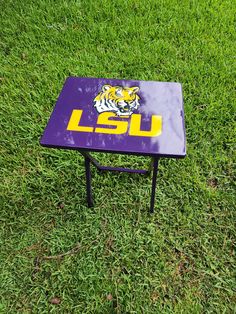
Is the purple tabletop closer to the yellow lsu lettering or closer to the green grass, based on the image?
the yellow lsu lettering

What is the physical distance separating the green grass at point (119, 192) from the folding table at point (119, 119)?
475 millimetres

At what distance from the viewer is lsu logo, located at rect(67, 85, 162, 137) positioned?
1848 millimetres

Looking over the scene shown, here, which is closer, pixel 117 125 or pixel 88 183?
pixel 117 125

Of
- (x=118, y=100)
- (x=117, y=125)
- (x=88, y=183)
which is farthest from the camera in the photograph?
(x=88, y=183)

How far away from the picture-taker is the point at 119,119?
1.91 metres

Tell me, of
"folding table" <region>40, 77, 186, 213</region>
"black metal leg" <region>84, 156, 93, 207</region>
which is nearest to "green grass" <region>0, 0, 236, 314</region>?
"black metal leg" <region>84, 156, 93, 207</region>

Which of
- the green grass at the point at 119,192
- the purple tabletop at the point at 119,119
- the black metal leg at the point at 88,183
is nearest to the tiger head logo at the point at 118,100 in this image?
the purple tabletop at the point at 119,119

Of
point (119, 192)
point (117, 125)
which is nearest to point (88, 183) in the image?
point (119, 192)

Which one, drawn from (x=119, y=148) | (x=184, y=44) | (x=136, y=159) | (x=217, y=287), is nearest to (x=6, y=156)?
(x=136, y=159)

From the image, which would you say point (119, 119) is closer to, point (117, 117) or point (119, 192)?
point (117, 117)

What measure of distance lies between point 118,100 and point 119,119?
0.15 meters

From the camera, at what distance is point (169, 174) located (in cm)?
254

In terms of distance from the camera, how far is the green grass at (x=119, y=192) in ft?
6.70

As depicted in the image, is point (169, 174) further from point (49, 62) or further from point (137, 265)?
point (49, 62)
